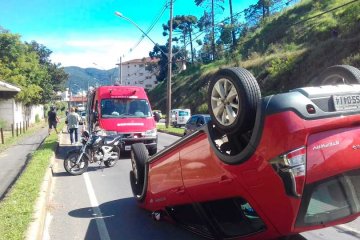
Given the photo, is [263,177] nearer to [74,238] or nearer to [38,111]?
[74,238]

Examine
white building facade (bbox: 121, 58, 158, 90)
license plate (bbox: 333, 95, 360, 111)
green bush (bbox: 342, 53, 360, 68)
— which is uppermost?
white building facade (bbox: 121, 58, 158, 90)

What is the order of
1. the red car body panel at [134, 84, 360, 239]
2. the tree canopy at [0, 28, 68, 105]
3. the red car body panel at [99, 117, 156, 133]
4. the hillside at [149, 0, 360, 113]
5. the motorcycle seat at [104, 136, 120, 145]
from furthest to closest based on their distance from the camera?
the tree canopy at [0, 28, 68, 105] → the hillside at [149, 0, 360, 113] → the red car body panel at [99, 117, 156, 133] → the motorcycle seat at [104, 136, 120, 145] → the red car body panel at [134, 84, 360, 239]

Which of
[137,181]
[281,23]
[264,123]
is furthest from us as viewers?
[281,23]

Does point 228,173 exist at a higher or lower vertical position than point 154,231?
higher

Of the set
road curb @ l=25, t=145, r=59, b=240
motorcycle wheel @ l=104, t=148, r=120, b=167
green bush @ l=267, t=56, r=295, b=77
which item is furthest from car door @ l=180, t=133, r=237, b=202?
green bush @ l=267, t=56, r=295, b=77

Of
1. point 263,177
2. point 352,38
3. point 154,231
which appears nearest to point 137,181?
point 154,231

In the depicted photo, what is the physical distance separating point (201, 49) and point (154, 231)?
7309 centimetres

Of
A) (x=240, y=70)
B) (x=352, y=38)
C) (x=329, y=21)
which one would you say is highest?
(x=329, y=21)

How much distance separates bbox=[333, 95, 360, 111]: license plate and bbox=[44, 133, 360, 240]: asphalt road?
63.2 inches

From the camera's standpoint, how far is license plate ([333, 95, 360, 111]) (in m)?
3.60

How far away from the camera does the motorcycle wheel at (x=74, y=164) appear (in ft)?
36.3

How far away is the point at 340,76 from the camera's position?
173 inches

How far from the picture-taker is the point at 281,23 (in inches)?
1988

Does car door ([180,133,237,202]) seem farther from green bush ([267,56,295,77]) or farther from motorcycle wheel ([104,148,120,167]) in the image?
green bush ([267,56,295,77])
